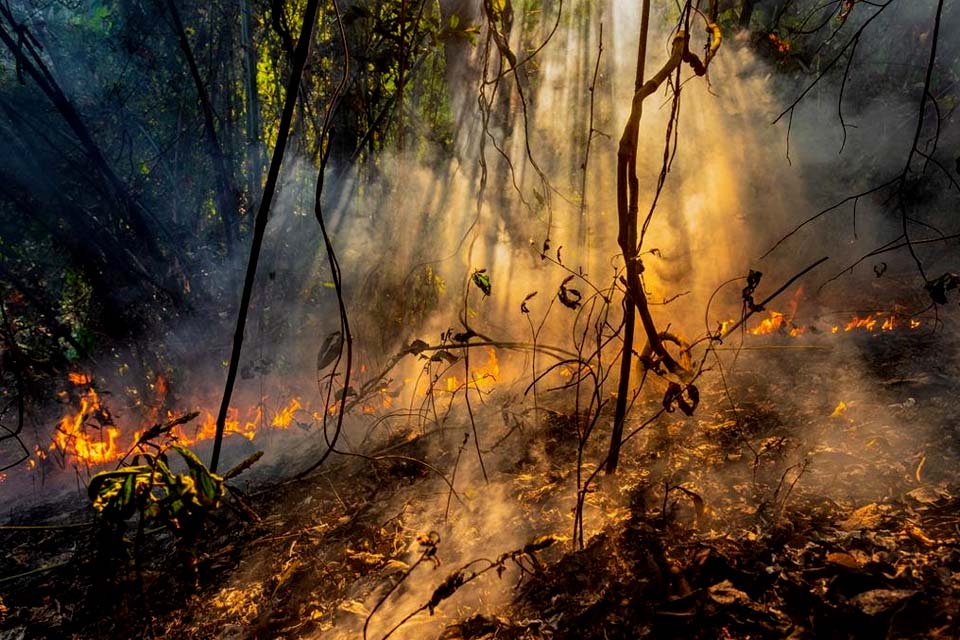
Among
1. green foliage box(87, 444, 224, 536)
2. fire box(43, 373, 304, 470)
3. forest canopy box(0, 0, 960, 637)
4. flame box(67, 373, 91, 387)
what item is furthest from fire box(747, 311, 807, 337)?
flame box(67, 373, 91, 387)

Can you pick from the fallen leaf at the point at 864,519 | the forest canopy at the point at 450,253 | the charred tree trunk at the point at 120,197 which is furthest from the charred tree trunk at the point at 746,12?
the charred tree trunk at the point at 120,197

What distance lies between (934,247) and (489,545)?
24.6 ft

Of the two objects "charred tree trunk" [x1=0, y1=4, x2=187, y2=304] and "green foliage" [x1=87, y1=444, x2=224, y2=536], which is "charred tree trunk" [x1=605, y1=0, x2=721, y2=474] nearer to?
"green foliage" [x1=87, y1=444, x2=224, y2=536]

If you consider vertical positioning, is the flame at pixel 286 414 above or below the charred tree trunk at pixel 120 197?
below

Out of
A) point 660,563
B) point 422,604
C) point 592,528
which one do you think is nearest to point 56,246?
point 422,604

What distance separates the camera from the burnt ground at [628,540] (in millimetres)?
1602

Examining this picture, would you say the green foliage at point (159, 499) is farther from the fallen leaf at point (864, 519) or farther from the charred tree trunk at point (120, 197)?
the charred tree trunk at point (120, 197)

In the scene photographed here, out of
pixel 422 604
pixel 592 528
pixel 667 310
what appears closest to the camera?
pixel 422 604

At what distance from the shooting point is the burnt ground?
1602 mm

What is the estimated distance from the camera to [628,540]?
2057mm

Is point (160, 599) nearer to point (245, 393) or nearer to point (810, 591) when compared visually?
point (810, 591)

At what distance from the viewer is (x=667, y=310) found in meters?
5.23

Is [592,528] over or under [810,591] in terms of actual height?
over

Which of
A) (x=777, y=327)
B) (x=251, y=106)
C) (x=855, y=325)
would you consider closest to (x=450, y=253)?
(x=251, y=106)
